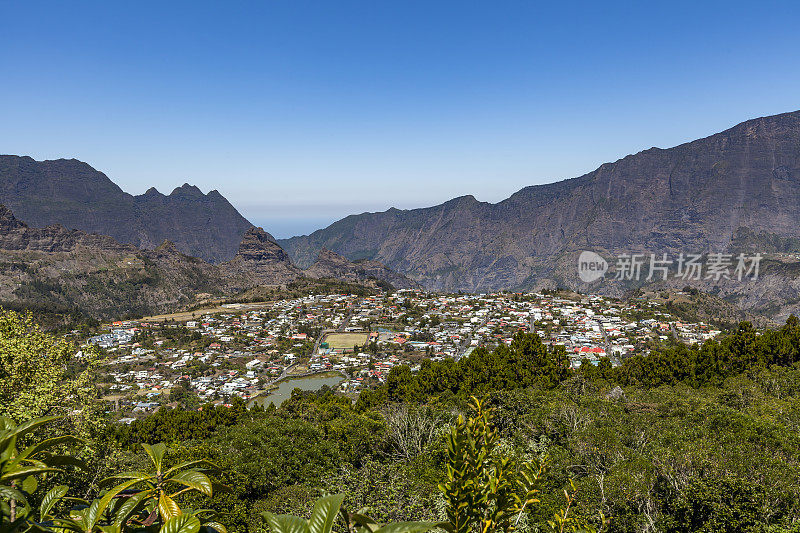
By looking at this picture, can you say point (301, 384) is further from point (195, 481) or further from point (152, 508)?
point (195, 481)

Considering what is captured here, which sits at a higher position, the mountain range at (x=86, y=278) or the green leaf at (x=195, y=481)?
the green leaf at (x=195, y=481)

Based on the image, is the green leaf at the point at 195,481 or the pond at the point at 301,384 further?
the pond at the point at 301,384

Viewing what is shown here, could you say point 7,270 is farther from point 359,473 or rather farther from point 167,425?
point 359,473

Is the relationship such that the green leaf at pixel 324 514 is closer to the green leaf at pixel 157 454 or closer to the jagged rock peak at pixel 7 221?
the green leaf at pixel 157 454

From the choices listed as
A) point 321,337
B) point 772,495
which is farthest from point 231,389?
point 772,495

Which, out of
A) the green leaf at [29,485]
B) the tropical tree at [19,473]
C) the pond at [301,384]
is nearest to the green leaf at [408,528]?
Answer: the tropical tree at [19,473]

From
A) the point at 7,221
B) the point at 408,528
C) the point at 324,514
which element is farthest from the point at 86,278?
the point at 408,528

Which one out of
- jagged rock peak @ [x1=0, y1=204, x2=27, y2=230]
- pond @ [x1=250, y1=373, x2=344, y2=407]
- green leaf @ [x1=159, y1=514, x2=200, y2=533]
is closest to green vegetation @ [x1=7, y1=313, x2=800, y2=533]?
green leaf @ [x1=159, y1=514, x2=200, y2=533]
